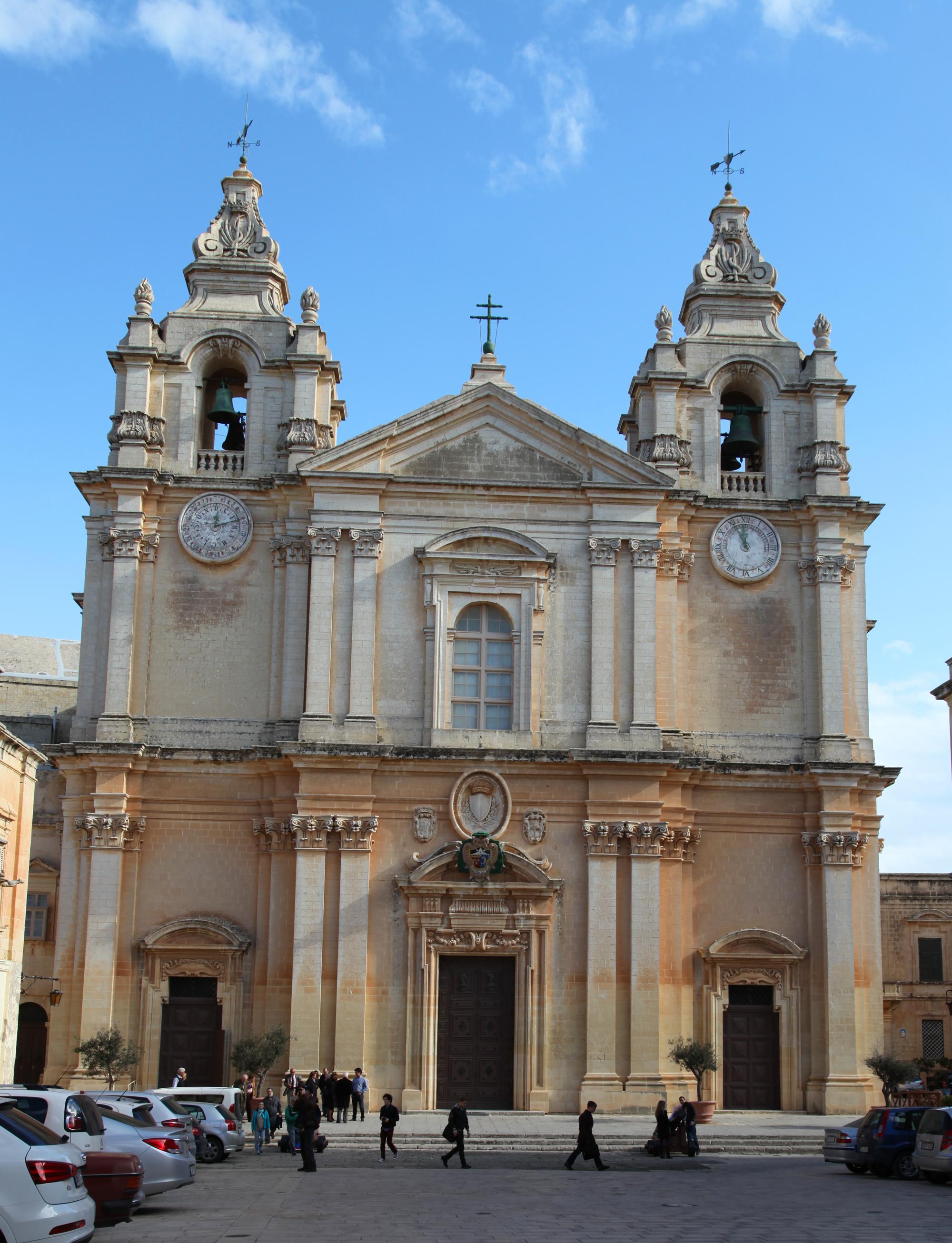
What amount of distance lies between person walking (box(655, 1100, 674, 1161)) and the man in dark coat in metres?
6.14

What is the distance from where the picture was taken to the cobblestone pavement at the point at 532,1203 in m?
16.8

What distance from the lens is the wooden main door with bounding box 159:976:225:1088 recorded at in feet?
109

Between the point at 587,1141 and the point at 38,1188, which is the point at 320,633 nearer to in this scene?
the point at 587,1141

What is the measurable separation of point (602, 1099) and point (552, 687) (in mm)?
8882

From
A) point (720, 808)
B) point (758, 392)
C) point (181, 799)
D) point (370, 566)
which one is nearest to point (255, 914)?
point (181, 799)

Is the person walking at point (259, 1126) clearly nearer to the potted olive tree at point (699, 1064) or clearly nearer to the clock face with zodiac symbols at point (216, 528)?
the potted olive tree at point (699, 1064)

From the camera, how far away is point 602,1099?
32031mm

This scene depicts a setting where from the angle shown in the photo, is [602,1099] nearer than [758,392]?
Yes

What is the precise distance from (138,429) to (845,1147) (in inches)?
863

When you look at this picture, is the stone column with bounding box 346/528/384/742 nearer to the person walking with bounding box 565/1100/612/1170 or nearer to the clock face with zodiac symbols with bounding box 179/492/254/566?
the clock face with zodiac symbols with bounding box 179/492/254/566

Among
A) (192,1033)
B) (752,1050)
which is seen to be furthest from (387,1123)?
(752,1050)

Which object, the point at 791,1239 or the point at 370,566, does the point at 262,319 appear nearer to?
the point at 370,566

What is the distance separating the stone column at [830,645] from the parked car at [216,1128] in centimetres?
1580

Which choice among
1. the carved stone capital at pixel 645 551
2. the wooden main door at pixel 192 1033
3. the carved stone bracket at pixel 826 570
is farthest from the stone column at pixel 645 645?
the wooden main door at pixel 192 1033
